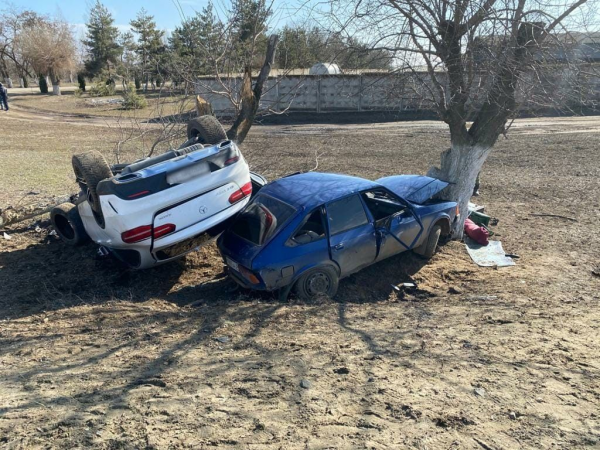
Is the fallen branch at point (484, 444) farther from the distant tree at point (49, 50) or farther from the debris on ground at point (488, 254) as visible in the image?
the distant tree at point (49, 50)

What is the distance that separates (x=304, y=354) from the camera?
396cm

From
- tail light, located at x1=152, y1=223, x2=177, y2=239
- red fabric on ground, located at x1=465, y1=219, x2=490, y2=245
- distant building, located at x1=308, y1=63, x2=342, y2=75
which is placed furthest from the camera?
distant building, located at x1=308, y1=63, x2=342, y2=75

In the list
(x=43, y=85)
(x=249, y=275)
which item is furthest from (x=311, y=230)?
(x=43, y=85)

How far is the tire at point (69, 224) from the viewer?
22.4 feet

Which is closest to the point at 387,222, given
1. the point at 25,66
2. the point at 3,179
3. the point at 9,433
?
the point at 9,433

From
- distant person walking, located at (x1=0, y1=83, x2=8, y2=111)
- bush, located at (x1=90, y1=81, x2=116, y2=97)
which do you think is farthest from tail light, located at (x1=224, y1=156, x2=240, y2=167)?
bush, located at (x1=90, y1=81, x2=116, y2=97)

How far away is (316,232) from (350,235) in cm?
50

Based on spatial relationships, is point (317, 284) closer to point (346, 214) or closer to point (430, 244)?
point (346, 214)

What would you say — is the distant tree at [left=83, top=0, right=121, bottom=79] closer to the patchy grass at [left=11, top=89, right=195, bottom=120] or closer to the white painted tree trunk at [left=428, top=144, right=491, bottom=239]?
the patchy grass at [left=11, top=89, right=195, bottom=120]

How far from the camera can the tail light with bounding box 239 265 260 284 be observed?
215 inches

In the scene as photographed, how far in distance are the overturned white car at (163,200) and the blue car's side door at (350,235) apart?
4.07 ft

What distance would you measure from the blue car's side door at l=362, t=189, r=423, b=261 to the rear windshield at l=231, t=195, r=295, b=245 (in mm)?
1229

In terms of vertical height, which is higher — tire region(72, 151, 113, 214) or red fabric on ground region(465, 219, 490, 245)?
tire region(72, 151, 113, 214)

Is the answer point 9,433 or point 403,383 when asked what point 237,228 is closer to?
point 403,383
